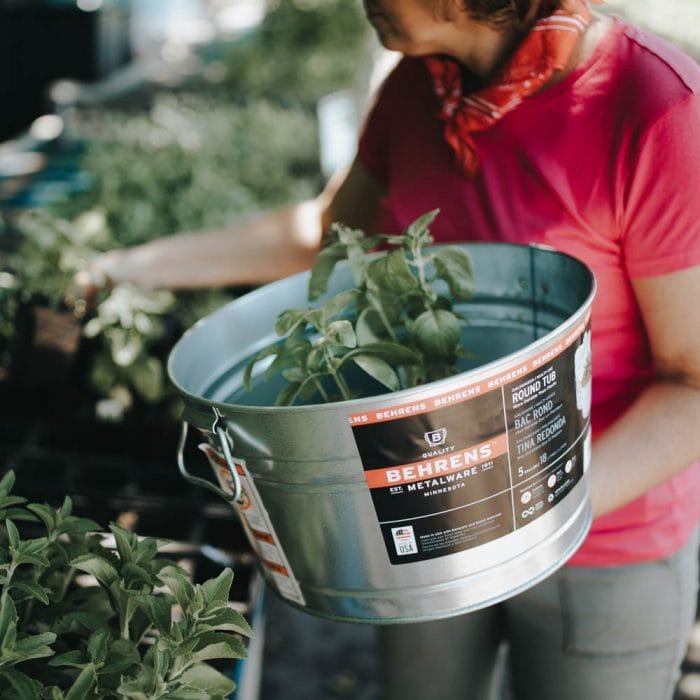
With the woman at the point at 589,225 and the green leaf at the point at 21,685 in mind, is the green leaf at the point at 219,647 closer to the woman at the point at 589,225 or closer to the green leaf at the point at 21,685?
the green leaf at the point at 21,685

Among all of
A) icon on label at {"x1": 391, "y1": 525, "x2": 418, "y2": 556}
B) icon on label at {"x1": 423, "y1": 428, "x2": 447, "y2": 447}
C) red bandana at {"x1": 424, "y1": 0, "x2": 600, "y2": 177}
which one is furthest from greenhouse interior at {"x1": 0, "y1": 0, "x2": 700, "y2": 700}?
red bandana at {"x1": 424, "y1": 0, "x2": 600, "y2": 177}

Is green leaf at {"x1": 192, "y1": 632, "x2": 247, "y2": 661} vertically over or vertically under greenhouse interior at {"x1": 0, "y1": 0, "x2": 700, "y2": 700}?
over

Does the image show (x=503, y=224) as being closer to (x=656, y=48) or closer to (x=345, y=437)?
(x=656, y=48)

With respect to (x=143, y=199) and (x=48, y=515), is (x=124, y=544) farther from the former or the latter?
(x=143, y=199)

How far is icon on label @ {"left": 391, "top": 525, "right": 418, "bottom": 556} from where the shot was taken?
0.94m

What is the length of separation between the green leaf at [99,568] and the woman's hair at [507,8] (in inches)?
33.9

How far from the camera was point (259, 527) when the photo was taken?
1031 mm

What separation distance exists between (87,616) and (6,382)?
4.11 feet

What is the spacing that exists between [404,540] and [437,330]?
10.4 inches

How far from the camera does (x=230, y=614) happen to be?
0.88 metres

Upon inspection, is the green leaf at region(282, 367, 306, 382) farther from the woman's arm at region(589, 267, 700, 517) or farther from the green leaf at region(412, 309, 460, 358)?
the woman's arm at region(589, 267, 700, 517)

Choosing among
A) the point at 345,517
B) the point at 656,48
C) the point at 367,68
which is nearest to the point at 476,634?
the point at 345,517

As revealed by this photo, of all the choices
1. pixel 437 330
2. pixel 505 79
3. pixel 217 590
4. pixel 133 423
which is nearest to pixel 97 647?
pixel 217 590

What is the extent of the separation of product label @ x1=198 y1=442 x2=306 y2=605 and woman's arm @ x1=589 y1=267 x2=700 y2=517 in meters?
0.45
